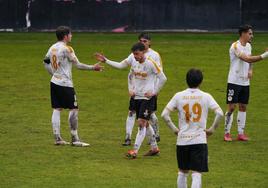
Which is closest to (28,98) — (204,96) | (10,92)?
(10,92)

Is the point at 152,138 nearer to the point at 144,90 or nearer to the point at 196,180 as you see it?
the point at 144,90

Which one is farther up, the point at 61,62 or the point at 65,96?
the point at 61,62

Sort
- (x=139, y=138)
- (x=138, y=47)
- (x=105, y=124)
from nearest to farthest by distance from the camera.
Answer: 1. (x=138, y=47)
2. (x=139, y=138)
3. (x=105, y=124)

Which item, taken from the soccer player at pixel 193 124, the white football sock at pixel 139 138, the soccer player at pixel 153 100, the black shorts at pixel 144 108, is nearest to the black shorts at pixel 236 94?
the soccer player at pixel 153 100

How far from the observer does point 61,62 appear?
18844 millimetres

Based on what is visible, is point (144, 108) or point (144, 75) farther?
point (144, 75)

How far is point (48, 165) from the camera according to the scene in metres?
17.0

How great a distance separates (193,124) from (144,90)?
14.3 ft

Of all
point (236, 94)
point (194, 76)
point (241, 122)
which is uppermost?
point (194, 76)

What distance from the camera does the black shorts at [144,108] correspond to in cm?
1758

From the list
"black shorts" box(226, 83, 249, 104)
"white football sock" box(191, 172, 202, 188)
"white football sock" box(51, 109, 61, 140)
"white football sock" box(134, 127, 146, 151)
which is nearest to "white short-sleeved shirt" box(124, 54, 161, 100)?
"white football sock" box(134, 127, 146, 151)

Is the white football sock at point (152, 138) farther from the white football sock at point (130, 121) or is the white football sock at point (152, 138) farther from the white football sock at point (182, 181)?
the white football sock at point (182, 181)

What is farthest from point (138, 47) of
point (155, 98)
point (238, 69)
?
point (238, 69)

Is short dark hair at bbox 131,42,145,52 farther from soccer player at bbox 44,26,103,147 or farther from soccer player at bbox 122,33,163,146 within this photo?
soccer player at bbox 44,26,103,147
